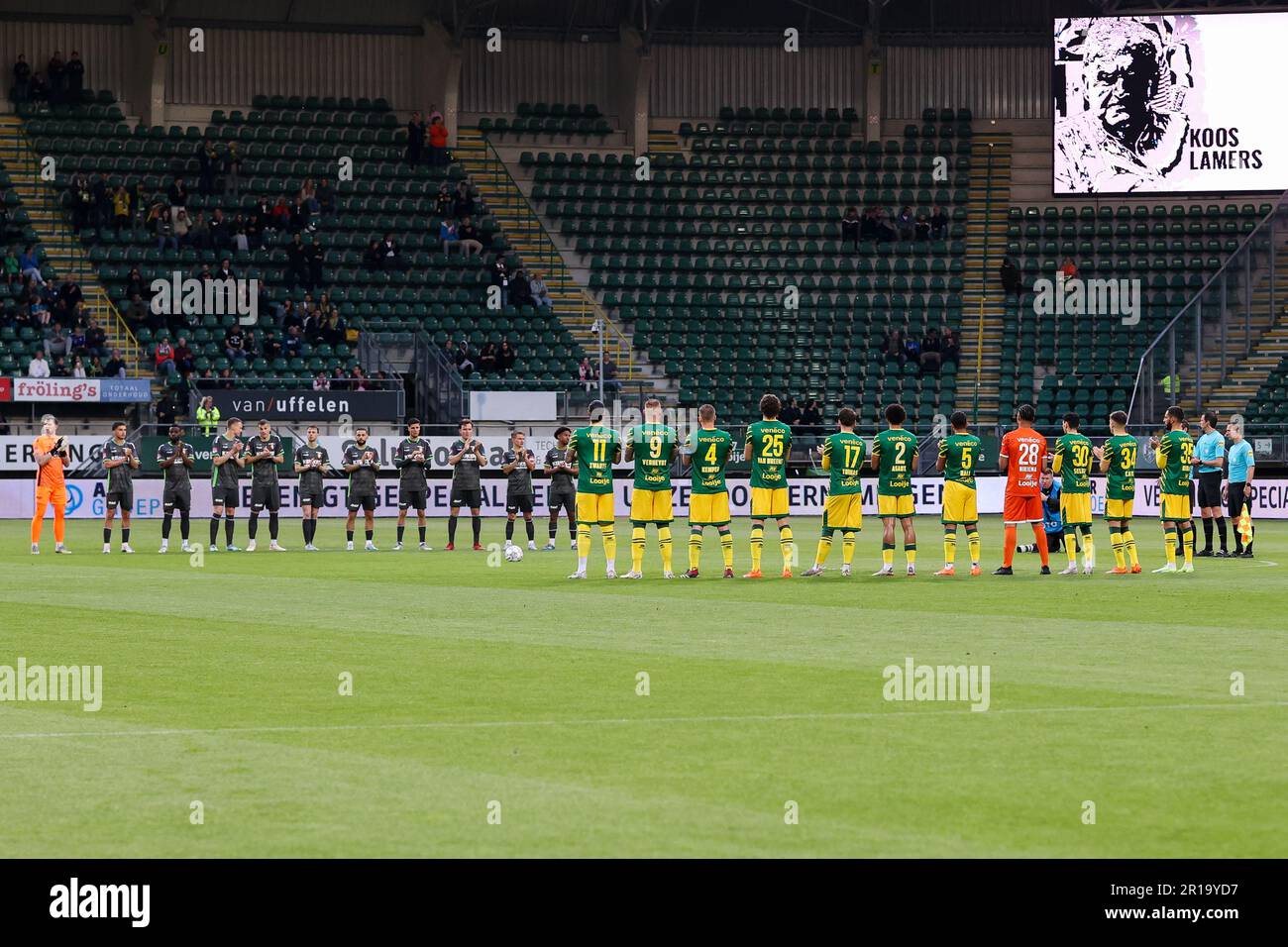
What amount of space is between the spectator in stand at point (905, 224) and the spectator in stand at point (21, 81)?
82.9ft

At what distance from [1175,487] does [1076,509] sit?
1.47 m

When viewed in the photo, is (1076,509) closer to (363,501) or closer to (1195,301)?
(363,501)

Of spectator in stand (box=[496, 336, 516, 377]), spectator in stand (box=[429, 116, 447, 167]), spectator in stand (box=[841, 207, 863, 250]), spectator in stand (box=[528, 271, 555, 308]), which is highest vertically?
spectator in stand (box=[429, 116, 447, 167])

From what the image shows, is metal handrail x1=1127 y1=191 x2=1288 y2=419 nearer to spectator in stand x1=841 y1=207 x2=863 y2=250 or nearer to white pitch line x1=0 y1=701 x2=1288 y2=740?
spectator in stand x1=841 y1=207 x2=863 y2=250

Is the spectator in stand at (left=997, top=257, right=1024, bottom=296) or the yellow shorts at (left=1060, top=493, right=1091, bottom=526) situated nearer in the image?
the yellow shorts at (left=1060, top=493, right=1091, bottom=526)

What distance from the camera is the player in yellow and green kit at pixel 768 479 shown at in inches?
967

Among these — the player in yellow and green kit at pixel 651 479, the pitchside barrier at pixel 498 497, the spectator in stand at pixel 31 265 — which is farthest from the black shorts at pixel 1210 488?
the spectator in stand at pixel 31 265

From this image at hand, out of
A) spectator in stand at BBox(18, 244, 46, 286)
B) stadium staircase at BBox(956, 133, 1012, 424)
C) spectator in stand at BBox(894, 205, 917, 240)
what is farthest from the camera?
spectator in stand at BBox(894, 205, 917, 240)

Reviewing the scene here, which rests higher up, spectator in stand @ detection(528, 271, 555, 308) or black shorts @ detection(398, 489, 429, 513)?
spectator in stand @ detection(528, 271, 555, 308)

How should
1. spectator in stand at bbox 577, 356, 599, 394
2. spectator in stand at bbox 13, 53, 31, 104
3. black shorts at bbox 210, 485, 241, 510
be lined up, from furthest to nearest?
1. spectator in stand at bbox 13, 53, 31, 104
2. spectator in stand at bbox 577, 356, 599, 394
3. black shorts at bbox 210, 485, 241, 510

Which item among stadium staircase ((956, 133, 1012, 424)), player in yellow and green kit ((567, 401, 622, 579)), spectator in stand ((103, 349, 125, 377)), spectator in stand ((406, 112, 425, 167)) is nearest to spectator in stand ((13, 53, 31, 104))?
spectator in stand ((406, 112, 425, 167))

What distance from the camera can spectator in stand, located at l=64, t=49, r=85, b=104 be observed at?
175ft

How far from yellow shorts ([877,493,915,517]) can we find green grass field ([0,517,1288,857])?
3749mm

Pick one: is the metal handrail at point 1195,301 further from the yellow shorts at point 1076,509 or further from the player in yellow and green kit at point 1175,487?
the yellow shorts at point 1076,509
